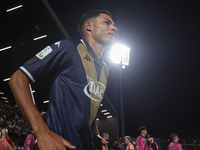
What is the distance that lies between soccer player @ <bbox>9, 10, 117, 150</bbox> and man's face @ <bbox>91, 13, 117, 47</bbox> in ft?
0.47

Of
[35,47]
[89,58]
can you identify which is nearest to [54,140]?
[89,58]

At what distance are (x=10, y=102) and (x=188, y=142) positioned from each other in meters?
28.4

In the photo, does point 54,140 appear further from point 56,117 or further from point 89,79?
point 89,79

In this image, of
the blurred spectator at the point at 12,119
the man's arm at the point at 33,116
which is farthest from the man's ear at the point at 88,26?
the blurred spectator at the point at 12,119

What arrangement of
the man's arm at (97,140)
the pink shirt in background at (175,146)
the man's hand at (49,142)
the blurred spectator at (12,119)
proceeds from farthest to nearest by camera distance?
the blurred spectator at (12,119) → the pink shirt in background at (175,146) → the man's arm at (97,140) → the man's hand at (49,142)

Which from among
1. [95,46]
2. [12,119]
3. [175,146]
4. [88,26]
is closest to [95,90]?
[95,46]

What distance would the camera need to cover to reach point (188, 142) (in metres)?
28.8

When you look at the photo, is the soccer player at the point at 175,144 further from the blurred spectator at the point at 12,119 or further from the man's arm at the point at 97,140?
the blurred spectator at the point at 12,119

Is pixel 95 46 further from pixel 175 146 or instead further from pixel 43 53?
pixel 175 146

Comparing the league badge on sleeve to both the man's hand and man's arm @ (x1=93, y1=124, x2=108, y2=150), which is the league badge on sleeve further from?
man's arm @ (x1=93, y1=124, x2=108, y2=150)

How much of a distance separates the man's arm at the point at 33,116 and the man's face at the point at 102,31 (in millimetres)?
601

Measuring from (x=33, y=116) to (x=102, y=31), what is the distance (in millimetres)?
741

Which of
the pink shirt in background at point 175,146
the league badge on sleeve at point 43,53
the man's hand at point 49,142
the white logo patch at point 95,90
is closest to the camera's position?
the man's hand at point 49,142

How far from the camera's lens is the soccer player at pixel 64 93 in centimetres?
72
